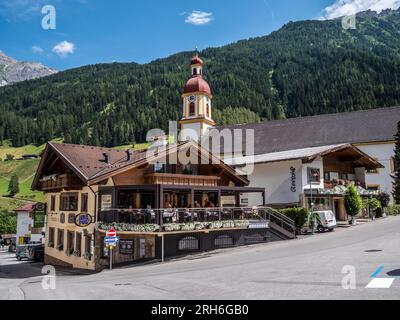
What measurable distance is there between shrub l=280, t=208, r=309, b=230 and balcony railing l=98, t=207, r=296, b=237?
1.17 m

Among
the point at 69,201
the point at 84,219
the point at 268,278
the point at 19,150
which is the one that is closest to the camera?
the point at 268,278

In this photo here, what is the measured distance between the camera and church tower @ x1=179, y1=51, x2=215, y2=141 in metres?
62.5

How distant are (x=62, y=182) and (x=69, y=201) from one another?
7.98 ft

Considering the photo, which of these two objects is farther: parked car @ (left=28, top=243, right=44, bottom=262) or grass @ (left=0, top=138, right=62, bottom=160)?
grass @ (left=0, top=138, right=62, bottom=160)

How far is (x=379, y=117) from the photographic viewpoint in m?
55.8

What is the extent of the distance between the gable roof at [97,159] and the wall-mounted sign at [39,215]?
375 centimetres

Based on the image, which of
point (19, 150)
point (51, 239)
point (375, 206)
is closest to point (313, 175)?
point (375, 206)

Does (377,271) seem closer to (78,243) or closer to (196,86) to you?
(78,243)

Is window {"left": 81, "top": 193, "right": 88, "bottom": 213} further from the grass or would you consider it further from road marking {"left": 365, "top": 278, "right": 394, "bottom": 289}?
the grass

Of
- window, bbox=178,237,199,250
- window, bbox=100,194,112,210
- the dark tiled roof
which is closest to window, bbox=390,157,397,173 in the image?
the dark tiled roof

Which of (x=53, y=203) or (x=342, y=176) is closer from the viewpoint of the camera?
(x=53, y=203)

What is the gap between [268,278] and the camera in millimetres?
14000

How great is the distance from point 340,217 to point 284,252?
21.3m
